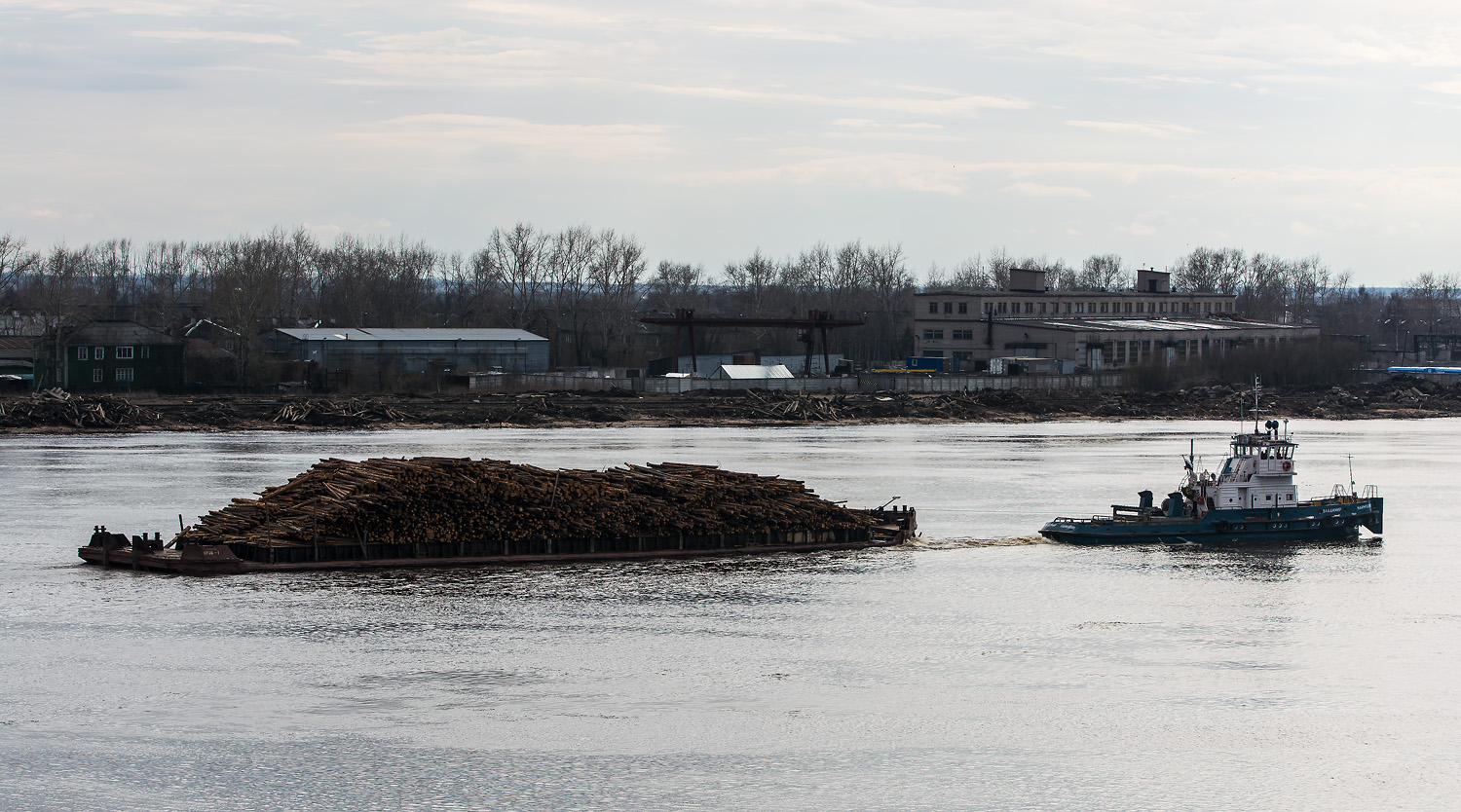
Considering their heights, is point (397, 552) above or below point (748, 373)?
below

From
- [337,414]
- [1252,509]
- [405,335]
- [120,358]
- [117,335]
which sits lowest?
[1252,509]

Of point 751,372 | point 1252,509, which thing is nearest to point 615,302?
point 751,372

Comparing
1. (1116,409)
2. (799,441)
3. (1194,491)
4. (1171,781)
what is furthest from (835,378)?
(1171,781)

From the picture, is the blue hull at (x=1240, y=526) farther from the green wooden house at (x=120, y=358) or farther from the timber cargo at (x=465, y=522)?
the green wooden house at (x=120, y=358)

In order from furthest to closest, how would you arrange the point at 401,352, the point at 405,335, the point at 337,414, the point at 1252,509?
the point at 405,335 → the point at 401,352 → the point at 337,414 → the point at 1252,509

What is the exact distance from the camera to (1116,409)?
116 meters

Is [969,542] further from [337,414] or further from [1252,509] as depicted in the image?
[337,414]

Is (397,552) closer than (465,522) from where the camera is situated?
Yes

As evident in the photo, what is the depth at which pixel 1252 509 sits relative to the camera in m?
46.7

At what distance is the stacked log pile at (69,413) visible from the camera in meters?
86.1

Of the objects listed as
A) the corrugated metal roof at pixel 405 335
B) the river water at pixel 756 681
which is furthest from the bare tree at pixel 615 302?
the river water at pixel 756 681

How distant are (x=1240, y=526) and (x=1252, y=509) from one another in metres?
0.91

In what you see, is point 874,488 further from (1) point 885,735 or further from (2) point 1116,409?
(2) point 1116,409

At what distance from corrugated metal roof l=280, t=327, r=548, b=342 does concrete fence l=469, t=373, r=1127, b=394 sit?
25.5 ft
